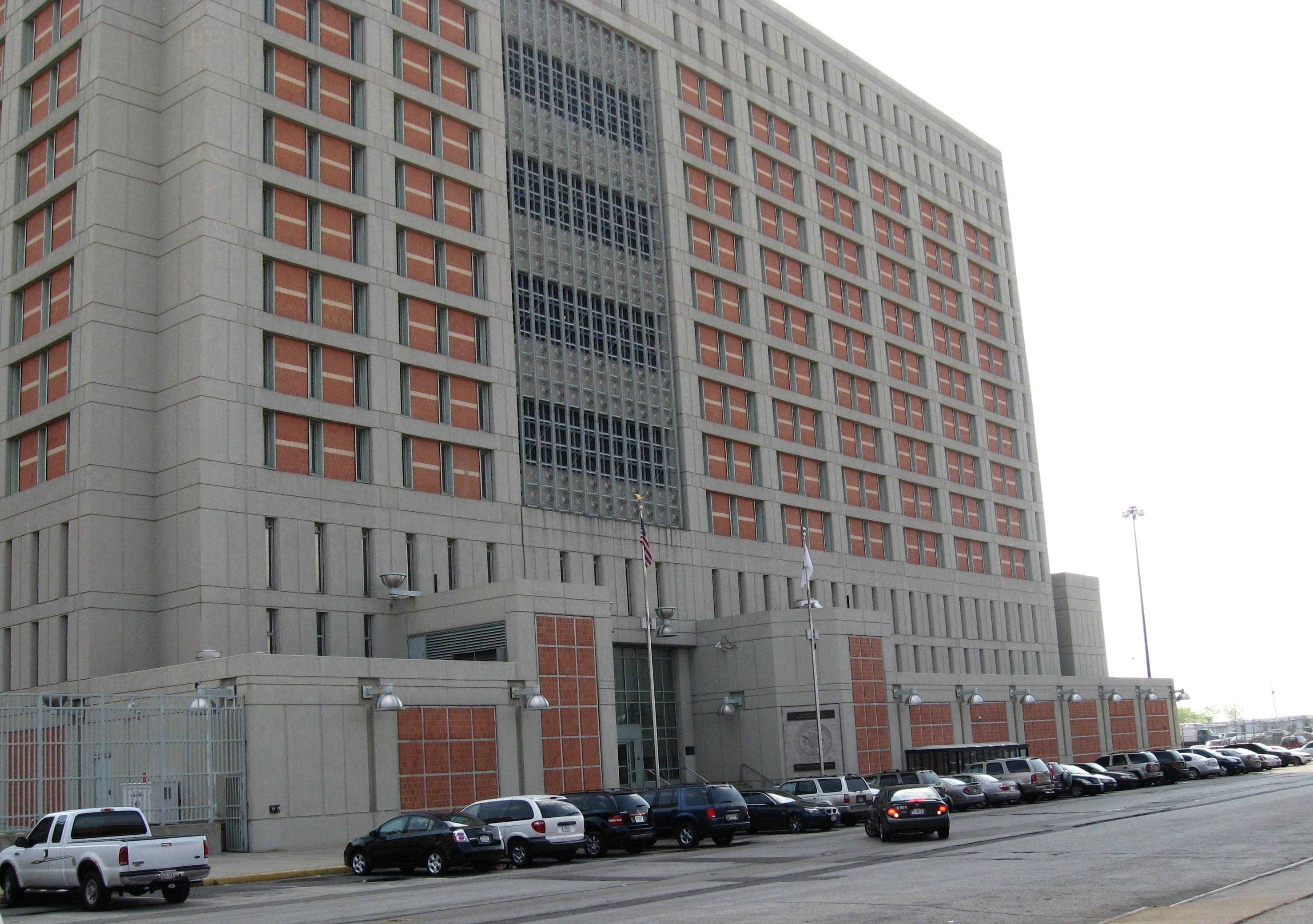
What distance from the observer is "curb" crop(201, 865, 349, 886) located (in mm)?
33438

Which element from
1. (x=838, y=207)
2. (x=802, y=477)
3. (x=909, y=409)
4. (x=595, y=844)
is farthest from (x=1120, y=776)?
(x=838, y=207)

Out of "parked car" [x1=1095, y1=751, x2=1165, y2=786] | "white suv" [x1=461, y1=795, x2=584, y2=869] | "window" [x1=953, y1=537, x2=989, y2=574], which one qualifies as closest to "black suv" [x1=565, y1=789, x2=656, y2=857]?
"white suv" [x1=461, y1=795, x2=584, y2=869]

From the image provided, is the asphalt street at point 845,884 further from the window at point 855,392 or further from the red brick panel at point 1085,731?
the red brick panel at point 1085,731

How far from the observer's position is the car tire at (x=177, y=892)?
1105 inches

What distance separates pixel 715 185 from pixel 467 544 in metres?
30.0

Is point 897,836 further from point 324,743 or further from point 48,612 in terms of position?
point 48,612

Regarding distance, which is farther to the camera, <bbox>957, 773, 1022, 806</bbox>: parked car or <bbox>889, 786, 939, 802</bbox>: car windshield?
<bbox>957, 773, 1022, 806</bbox>: parked car

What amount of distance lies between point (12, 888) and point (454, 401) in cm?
3470

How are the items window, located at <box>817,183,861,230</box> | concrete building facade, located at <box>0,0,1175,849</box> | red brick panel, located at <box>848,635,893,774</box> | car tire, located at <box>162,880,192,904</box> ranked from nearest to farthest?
car tire, located at <box>162,880,192,904</box> → concrete building facade, located at <box>0,0,1175,849</box> → red brick panel, located at <box>848,635,893,774</box> → window, located at <box>817,183,861,230</box>

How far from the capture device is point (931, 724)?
72.9 metres

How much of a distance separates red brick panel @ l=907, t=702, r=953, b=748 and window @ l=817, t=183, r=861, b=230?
32927 mm

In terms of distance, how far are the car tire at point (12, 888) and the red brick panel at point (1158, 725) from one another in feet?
282

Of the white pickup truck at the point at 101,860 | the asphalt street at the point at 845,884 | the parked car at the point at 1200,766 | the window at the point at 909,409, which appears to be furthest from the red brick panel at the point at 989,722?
the white pickup truck at the point at 101,860

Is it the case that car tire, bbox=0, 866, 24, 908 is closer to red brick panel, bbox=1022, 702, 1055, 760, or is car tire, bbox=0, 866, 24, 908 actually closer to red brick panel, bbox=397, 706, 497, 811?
red brick panel, bbox=397, 706, 497, 811
